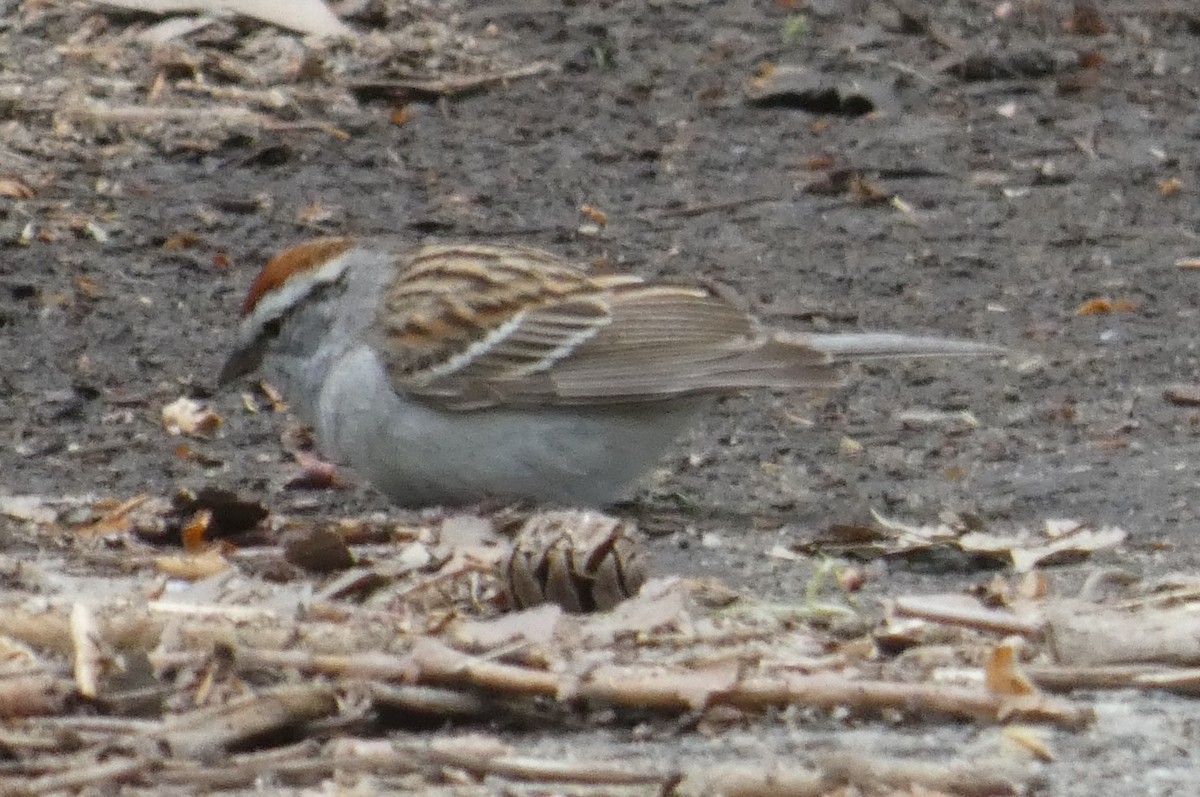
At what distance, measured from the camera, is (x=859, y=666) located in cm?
339

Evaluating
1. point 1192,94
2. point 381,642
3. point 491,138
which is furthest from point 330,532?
point 1192,94

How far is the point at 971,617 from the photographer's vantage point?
363 cm

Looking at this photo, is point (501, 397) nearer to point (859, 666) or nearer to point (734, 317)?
point (734, 317)

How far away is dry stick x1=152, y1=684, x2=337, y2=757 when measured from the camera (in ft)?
9.48

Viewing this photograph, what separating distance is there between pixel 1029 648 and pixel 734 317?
8.23 feet

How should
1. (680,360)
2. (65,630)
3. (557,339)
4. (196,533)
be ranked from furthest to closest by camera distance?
1. (557,339)
2. (680,360)
3. (196,533)
4. (65,630)

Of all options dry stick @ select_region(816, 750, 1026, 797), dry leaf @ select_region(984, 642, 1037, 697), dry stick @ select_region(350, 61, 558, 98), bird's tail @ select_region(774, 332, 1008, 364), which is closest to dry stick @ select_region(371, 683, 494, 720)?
dry stick @ select_region(816, 750, 1026, 797)

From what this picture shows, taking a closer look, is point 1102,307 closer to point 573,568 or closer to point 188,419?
point 188,419

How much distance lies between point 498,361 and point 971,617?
240 centimetres

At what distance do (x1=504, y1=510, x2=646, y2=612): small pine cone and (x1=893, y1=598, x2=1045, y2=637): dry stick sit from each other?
1.51 ft

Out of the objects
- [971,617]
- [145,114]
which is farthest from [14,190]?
[971,617]

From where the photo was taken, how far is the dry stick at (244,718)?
2889 millimetres

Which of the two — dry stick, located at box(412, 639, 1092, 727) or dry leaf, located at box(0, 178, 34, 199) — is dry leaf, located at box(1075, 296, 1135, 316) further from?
dry stick, located at box(412, 639, 1092, 727)

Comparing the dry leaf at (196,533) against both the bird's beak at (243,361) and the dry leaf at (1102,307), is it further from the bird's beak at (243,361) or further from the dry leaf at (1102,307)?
the dry leaf at (1102,307)
